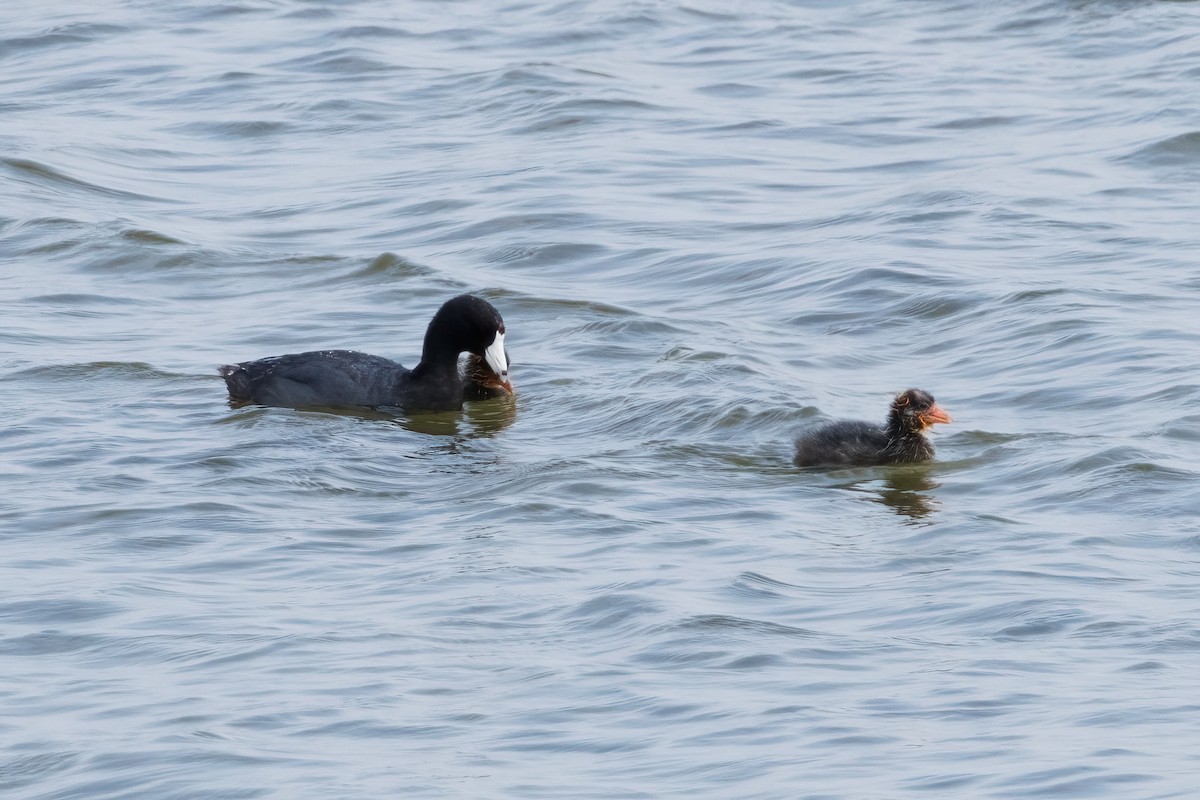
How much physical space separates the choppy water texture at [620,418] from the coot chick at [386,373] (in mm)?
161

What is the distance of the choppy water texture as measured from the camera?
7.34 meters

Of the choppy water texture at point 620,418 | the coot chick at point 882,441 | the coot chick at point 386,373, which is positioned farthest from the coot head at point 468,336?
the coot chick at point 882,441

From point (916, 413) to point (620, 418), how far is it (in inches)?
71.2

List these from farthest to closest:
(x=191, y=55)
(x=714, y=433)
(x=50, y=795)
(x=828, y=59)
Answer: (x=191, y=55) → (x=828, y=59) → (x=714, y=433) → (x=50, y=795)

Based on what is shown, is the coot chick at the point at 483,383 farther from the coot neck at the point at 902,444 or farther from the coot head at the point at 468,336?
the coot neck at the point at 902,444

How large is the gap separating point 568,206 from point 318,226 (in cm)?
203

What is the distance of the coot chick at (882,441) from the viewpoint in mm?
11055

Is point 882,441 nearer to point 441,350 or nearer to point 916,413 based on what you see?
point 916,413

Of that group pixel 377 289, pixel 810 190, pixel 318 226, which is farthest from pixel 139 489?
pixel 810 190

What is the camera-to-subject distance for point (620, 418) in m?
12.1

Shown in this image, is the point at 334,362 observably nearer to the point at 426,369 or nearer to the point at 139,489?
the point at 426,369

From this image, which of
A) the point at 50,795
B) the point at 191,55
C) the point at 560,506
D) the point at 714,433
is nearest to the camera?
the point at 50,795

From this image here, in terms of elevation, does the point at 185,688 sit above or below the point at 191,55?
below

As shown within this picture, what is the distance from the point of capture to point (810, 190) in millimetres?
17625
